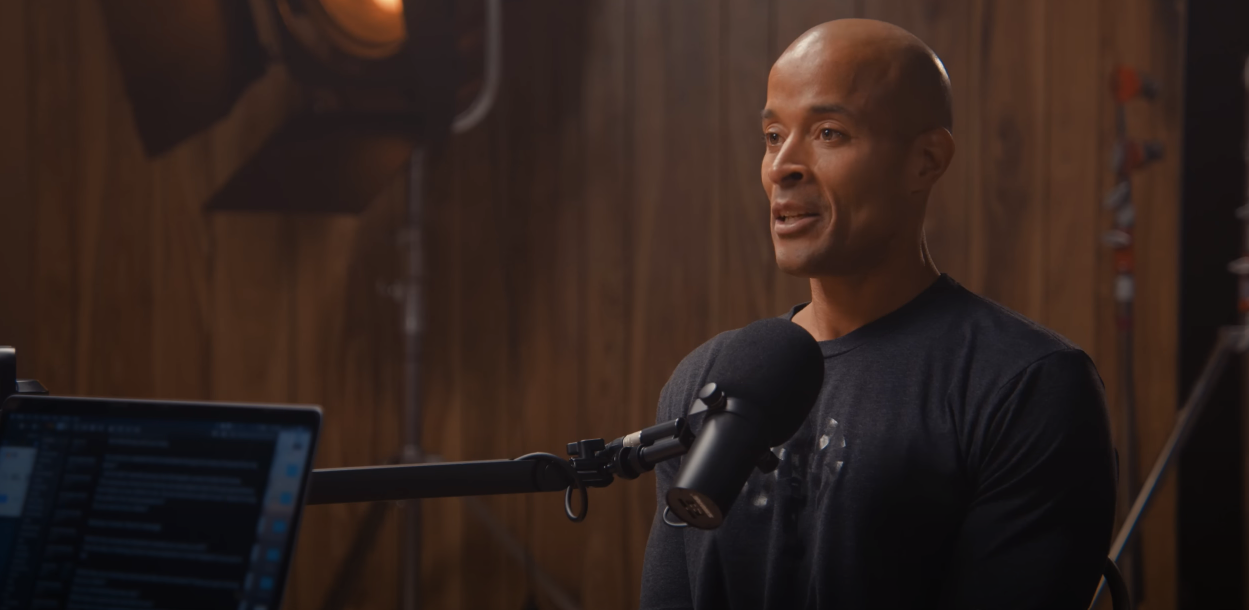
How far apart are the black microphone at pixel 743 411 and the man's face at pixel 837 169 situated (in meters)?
0.28

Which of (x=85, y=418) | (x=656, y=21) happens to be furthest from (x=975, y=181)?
(x=85, y=418)

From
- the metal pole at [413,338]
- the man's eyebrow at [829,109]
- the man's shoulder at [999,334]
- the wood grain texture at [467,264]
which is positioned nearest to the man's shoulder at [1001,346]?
the man's shoulder at [999,334]

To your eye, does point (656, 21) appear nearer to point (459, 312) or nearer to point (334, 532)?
point (459, 312)

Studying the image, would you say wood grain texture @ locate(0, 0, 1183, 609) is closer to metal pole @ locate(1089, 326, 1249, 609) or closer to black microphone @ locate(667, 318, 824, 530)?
metal pole @ locate(1089, 326, 1249, 609)

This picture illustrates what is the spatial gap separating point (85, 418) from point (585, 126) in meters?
1.68

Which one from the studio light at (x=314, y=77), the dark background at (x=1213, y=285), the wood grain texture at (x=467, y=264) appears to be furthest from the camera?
the wood grain texture at (x=467, y=264)

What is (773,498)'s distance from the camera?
1.04m

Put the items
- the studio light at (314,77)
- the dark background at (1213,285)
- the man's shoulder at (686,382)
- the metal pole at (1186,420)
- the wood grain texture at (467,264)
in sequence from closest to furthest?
the man's shoulder at (686,382)
the metal pole at (1186,420)
the dark background at (1213,285)
the studio light at (314,77)
the wood grain texture at (467,264)

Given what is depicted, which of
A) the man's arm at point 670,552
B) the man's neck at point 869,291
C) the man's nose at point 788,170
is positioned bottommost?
the man's arm at point 670,552

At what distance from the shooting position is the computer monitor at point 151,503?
2.08 feet

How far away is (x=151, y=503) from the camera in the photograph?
65 cm

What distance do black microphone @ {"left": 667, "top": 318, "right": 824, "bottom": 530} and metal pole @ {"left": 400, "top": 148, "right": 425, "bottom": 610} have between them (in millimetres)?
1457

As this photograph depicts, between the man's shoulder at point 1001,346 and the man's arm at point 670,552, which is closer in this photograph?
the man's shoulder at point 1001,346

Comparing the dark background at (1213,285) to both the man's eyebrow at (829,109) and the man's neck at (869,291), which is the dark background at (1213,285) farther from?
the man's eyebrow at (829,109)
